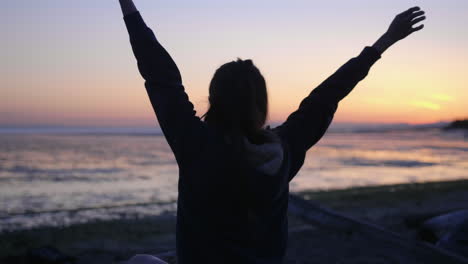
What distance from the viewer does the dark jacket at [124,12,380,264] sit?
155 cm

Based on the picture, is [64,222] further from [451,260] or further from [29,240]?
[451,260]

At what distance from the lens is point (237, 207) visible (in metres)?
1.61

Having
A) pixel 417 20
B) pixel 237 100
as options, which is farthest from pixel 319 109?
pixel 417 20

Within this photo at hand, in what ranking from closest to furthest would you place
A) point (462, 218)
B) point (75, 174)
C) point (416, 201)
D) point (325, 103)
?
point (325, 103)
point (462, 218)
point (416, 201)
point (75, 174)

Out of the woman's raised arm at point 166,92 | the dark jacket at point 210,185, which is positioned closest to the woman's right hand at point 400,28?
the dark jacket at point 210,185

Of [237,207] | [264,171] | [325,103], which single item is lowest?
[237,207]

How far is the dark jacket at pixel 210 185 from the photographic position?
1548 mm

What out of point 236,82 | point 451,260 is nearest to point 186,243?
point 236,82

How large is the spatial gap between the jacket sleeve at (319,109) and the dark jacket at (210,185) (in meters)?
0.08

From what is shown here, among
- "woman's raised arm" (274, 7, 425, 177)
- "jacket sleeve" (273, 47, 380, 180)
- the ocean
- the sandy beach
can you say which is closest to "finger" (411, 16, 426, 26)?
"woman's raised arm" (274, 7, 425, 177)

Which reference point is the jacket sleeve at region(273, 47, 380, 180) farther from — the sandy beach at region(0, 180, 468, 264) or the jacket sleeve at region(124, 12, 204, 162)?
the sandy beach at region(0, 180, 468, 264)

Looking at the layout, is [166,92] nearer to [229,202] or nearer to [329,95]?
[229,202]

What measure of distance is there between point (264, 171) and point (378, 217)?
842 cm

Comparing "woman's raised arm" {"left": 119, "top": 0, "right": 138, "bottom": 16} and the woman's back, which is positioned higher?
"woman's raised arm" {"left": 119, "top": 0, "right": 138, "bottom": 16}
